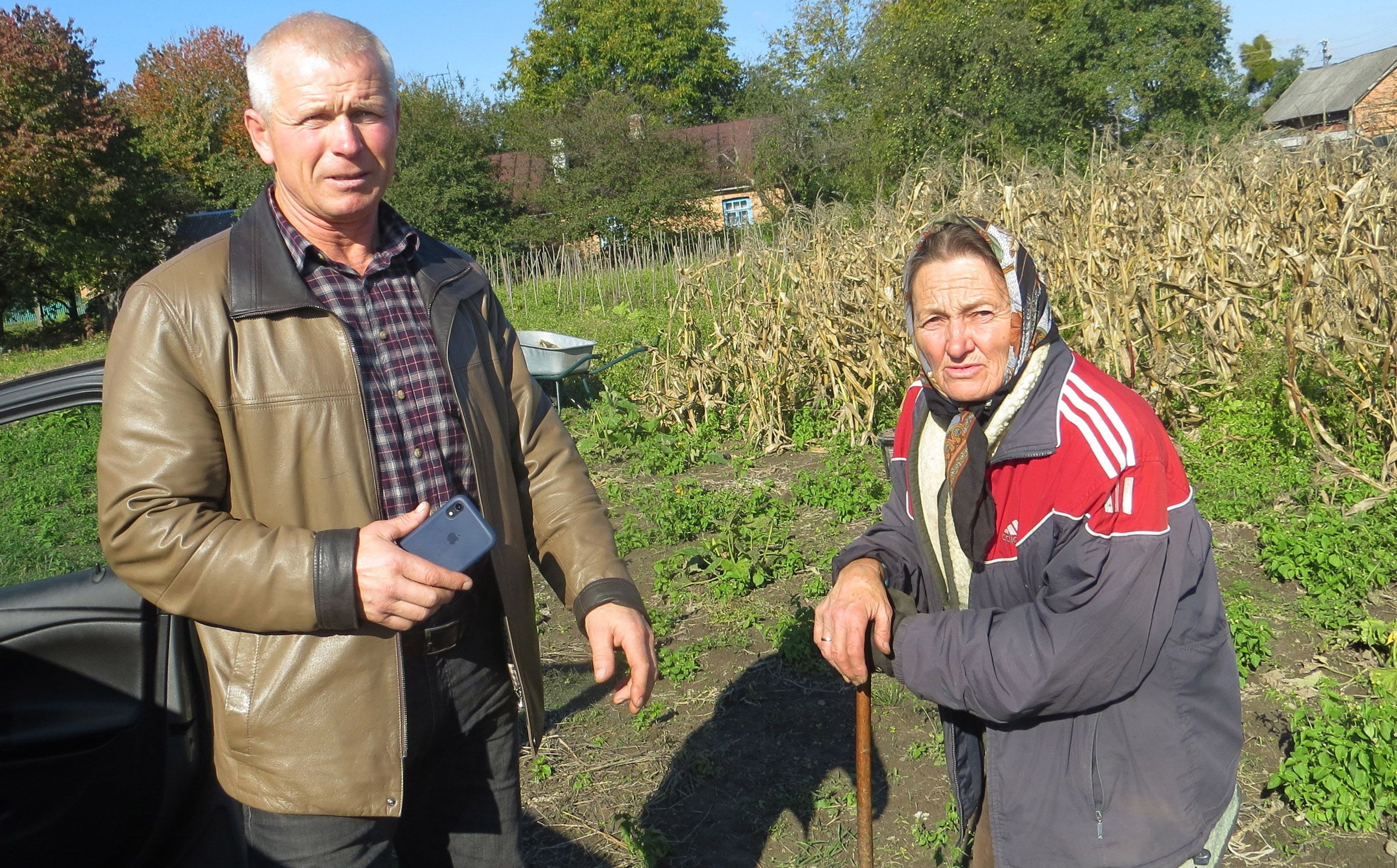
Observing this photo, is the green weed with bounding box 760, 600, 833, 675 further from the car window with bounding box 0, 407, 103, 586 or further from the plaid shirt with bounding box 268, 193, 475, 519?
the car window with bounding box 0, 407, 103, 586

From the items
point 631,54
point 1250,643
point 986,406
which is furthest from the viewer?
point 631,54

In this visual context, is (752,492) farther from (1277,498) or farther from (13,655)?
(13,655)

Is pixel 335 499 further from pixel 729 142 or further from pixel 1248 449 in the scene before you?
pixel 729 142

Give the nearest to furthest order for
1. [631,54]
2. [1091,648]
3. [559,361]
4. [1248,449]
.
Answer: [1091,648] < [1248,449] < [559,361] < [631,54]

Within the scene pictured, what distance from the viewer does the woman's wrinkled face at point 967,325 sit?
76.3 inches

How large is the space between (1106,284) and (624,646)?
6221 millimetres

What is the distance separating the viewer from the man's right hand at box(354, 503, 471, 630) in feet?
5.63

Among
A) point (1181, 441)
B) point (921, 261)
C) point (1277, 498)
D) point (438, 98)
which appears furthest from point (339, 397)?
point (438, 98)

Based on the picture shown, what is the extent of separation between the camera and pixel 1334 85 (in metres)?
37.0

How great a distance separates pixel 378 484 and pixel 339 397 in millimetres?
176

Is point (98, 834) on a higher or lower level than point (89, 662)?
lower

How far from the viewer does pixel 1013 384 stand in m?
1.90

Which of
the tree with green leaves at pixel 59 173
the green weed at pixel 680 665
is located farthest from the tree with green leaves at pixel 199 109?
the green weed at pixel 680 665

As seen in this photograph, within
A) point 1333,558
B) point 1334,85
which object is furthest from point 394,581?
point 1334,85
